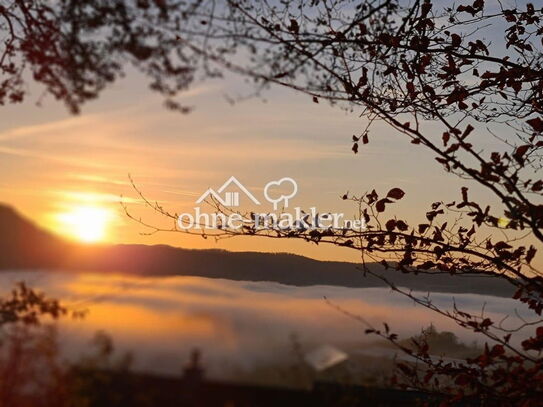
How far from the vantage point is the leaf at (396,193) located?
5602 millimetres

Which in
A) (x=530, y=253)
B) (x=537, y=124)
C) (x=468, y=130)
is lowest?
(x=530, y=253)

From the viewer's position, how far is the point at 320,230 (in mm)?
5816

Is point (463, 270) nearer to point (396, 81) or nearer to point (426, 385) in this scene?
point (426, 385)

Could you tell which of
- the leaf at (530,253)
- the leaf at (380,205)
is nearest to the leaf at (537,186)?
the leaf at (530,253)

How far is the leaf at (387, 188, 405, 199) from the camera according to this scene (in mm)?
5602

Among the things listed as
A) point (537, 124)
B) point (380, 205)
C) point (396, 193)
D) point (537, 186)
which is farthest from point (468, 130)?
point (537, 124)

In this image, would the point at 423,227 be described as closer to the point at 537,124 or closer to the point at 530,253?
the point at 530,253

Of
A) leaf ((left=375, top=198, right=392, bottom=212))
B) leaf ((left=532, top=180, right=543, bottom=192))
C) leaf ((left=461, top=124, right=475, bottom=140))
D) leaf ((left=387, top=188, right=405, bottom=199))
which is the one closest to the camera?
leaf ((left=461, top=124, right=475, bottom=140))

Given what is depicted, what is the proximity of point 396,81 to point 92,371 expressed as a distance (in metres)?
3.97

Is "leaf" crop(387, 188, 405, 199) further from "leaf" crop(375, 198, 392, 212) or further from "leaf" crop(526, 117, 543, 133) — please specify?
"leaf" crop(526, 117, 543, 133)

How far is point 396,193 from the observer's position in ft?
18.5

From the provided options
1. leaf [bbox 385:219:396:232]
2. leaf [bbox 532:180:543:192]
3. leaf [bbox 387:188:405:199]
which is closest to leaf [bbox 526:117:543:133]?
leaf [bbox 532:180:543:192]

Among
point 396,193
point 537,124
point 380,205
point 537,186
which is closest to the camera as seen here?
point 537,186

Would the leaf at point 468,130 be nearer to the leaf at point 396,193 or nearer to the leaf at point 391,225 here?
the leaf at point 396,193
